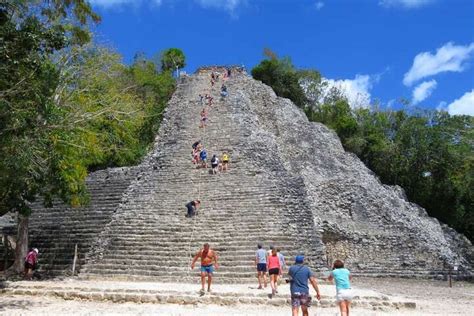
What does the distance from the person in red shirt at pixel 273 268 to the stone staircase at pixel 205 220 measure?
199 centimetres

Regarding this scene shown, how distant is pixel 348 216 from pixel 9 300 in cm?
1215

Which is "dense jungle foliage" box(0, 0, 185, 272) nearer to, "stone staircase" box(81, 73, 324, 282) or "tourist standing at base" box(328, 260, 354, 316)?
"stone staircase" box(81, 73, 324, 282)

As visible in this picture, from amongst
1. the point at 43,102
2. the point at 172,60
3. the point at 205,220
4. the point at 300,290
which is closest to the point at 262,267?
the point at 300,290

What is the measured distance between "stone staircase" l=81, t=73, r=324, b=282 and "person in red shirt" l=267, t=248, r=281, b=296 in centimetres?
199

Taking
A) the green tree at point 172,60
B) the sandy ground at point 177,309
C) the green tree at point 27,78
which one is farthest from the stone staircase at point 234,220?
the green tree at point 172,60

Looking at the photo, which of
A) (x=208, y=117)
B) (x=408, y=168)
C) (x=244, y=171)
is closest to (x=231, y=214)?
(x=244, y=171)

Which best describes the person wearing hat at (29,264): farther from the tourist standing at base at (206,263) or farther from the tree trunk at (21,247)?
the tourist standing at base at (206,263)

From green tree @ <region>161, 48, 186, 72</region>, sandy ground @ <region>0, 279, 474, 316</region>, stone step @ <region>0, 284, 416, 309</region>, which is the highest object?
green tree @ <region>161, 48, 186, 72</region>

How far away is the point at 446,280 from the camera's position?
53.4 ft

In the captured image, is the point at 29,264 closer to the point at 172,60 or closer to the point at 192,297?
the point at 192,297

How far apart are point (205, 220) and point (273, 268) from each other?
17.3 feet

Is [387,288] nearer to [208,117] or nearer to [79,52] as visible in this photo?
[79,52]

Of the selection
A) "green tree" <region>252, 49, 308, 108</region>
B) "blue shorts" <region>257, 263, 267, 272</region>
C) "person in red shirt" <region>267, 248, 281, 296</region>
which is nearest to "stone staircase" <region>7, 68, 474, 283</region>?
"blue shorts" <region>257, 263, 267, 272</region>

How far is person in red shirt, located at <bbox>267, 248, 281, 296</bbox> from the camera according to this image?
9883mm
